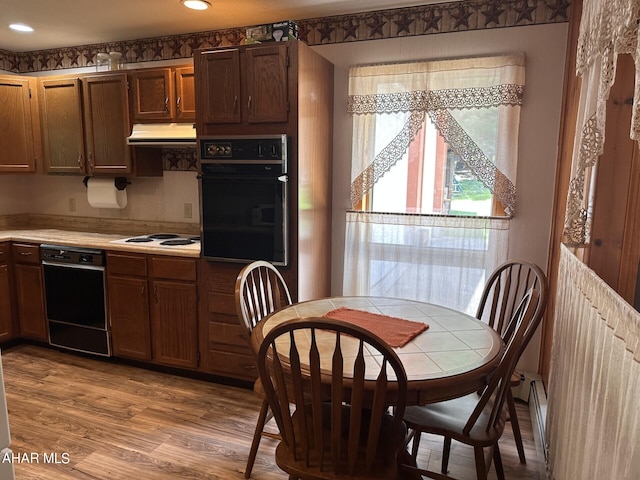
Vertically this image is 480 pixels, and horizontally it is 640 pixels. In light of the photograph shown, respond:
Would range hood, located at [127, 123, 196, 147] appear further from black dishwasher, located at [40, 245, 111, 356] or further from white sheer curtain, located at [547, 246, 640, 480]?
white sheer curtain, located at [547, 246, 640, 480]

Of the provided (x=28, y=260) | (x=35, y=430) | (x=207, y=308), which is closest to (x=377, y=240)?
(x=207, y=308)

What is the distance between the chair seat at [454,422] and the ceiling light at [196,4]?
98.0 inches

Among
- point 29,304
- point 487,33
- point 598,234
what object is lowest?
point 29,304

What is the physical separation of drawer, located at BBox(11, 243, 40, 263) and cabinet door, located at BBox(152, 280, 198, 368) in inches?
43.3

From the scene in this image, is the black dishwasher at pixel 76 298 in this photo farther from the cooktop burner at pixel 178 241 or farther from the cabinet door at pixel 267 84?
the cabinet door at pixel 267 84

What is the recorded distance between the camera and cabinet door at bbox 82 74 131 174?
3281 millimetres

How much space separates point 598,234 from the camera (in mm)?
1723

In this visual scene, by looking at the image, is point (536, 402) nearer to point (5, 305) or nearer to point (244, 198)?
point (244, 198)

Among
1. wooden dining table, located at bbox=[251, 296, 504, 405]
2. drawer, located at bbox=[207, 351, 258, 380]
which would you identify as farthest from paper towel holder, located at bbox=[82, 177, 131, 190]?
wooden dining table, located at bbox=[251, 296, 504, 405]

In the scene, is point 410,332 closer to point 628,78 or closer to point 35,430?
point 628,78

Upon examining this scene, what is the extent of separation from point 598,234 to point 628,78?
0.57 meters

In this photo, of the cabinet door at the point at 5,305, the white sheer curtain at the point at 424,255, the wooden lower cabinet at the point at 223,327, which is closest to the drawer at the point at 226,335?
the wooden lower cabinet at the point at 223,327

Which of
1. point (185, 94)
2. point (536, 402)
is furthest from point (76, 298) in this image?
point (536, 402)

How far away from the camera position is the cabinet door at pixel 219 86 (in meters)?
2.65
